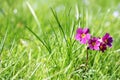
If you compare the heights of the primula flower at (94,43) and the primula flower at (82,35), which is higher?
the primula flower at (82,35)

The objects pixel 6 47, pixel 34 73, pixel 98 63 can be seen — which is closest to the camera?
pixel 34 73

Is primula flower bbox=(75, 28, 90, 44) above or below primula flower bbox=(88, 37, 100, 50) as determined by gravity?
above

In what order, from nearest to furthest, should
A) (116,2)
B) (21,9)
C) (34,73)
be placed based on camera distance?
(34,73) < (21,9) < (116,2)

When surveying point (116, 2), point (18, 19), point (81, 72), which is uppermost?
point (116, 2)

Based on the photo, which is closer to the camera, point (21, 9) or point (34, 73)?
point (34, 73)

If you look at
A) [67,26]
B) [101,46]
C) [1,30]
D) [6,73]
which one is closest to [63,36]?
[67,26]

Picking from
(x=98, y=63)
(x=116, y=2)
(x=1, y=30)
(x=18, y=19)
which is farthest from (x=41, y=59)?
(x=116, y=2)

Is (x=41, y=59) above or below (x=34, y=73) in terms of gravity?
above

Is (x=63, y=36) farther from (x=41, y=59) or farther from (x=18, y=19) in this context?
(x=18, y=19)
